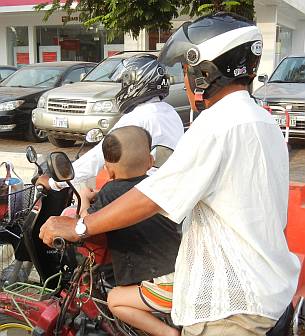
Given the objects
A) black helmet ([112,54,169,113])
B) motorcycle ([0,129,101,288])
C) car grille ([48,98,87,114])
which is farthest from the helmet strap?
car grille ([48,98,87,114])

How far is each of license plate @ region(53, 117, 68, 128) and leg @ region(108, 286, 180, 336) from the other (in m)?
7.40

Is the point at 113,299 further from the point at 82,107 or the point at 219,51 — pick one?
the point at 82,107

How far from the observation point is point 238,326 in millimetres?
1693

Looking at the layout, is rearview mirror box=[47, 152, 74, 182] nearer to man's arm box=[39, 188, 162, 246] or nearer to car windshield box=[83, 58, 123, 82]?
man's arm box=[39, 188, 162, 246]

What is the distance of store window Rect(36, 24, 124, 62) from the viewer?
21719 millimetres

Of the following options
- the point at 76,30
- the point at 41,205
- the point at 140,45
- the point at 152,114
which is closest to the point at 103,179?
the point at 152,114

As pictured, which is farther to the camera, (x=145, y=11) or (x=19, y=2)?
(x=19, y=2)

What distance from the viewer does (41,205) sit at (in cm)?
278

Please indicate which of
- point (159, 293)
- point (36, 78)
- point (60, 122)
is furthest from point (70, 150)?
point (159, 293)

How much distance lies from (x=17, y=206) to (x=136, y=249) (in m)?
1.13

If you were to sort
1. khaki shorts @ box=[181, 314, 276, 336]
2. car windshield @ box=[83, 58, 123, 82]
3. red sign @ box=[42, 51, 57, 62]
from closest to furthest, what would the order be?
khaki shorts @ box=[181, 314, 276, 336] → car windshield @ box=[83, 58, 123, 82] → red sign @ box=[42, 51, 57, 62]

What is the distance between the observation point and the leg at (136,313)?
6.59ft

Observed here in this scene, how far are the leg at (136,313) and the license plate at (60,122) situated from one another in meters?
7.40

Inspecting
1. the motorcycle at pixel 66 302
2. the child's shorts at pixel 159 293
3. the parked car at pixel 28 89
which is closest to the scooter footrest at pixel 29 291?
the motorcycle at pixel 66 302
